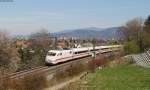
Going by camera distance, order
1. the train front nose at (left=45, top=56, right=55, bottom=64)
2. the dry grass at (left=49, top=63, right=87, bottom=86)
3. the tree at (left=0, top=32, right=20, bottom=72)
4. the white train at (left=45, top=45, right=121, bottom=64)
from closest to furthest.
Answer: the dry grass at (left=49, top=63, right=87, bottom=86) → the train front nose at (left=45, top=56, right=55, bottom=64) → the white train at (left=45, top=45, right=121, bottom=64) → the tree at (left=0, top=32, right=20, bottom=72)

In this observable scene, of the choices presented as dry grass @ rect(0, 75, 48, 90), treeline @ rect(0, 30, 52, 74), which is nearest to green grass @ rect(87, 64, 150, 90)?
dry grass @ rect(0, 75, 48, 90)

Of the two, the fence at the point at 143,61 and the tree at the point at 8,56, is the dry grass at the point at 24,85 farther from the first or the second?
the tree at the point at 8,56

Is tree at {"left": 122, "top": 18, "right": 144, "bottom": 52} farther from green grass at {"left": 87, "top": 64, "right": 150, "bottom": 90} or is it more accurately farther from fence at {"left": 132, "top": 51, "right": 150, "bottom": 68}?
green grass at {"left": 87, "top": 64, "right": 150, "bottom": 90}

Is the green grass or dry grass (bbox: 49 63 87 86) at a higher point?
the green grass

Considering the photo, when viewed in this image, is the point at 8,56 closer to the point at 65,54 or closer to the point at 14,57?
the point at 14,57

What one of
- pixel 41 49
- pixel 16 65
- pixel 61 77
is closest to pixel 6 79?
pixel 61 77

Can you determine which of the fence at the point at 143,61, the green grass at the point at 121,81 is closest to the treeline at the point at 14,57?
the fence at the point at 143,61

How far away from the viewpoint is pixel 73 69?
4200 cm

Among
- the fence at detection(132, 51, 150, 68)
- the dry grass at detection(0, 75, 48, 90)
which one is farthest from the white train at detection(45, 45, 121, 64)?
the dry grass at detection(0, 75, 48, 90)

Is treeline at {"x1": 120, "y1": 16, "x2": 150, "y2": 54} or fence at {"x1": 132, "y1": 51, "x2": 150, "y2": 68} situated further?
treeline at {"x1": 120, "y1": 16, "x2": 150, "y2": 54}

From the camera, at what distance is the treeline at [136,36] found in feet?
263

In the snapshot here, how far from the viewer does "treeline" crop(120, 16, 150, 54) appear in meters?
80.1

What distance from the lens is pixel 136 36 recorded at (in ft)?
293

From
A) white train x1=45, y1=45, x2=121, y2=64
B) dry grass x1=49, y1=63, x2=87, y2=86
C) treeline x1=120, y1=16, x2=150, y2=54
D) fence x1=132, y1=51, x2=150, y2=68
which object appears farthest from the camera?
treeline x1=120, y1=16, x2=150, y2=54
